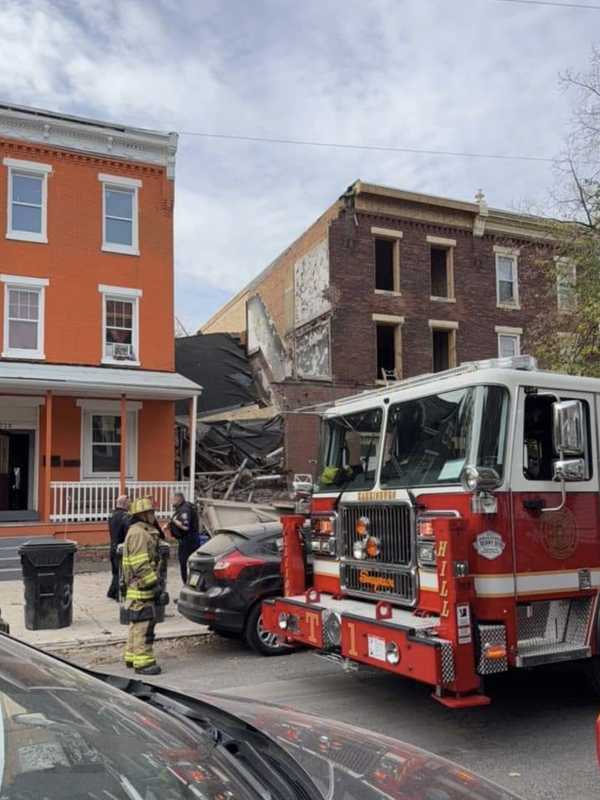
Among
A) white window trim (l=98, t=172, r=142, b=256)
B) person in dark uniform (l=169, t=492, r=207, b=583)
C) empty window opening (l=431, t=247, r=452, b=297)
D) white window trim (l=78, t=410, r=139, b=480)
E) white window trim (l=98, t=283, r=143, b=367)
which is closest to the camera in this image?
person in dark uniform (l=169, t=492, r=207, b=583)

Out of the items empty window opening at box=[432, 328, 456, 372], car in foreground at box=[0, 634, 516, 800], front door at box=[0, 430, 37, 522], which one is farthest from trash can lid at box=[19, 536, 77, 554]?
empty window opening at box=[432, 328, 456, 372]

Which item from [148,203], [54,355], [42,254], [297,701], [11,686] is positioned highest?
[148,203]

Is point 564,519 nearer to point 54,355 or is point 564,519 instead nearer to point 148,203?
point 54,355

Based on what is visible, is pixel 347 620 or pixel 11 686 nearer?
pixel 11 686

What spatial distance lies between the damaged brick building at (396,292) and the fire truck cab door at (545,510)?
16695mm

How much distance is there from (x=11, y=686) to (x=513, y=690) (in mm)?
5194

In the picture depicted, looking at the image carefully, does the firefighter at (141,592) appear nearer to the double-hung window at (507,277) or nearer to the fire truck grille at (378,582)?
the fire truck grille at (378,582)

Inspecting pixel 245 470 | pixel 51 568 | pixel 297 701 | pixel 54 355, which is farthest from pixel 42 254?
pixel 297 701

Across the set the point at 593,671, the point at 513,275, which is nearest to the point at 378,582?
the point at 593,671

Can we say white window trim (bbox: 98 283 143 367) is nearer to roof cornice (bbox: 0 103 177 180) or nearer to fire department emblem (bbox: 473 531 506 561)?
roof cornice (bbox: 0 103 177 180)

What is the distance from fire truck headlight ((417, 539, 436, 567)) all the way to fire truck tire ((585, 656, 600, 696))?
5.28 feet

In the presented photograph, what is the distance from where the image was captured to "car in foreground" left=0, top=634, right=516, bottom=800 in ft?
5.71

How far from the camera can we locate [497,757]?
4.73m

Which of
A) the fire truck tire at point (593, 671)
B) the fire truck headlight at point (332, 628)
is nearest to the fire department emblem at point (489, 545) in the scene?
the fire truck headlight at point (332, 628)
